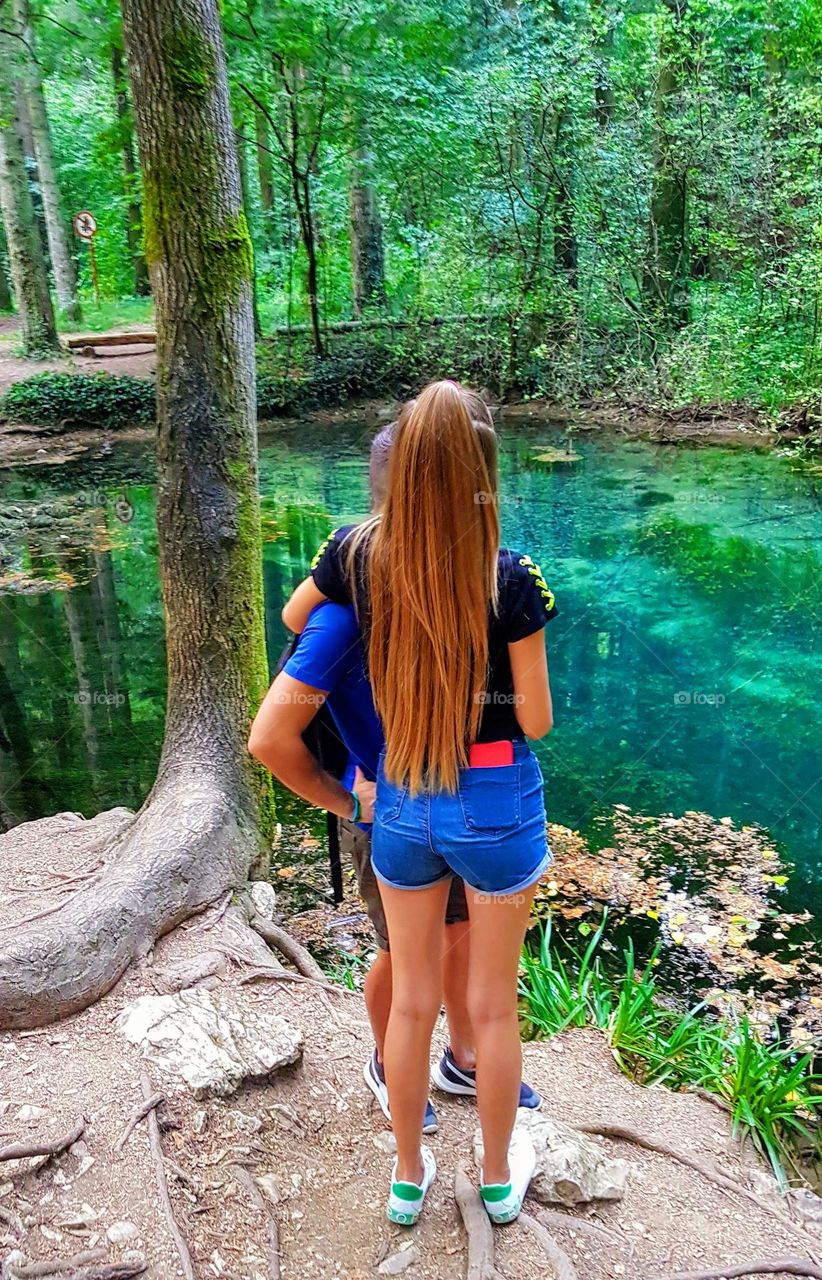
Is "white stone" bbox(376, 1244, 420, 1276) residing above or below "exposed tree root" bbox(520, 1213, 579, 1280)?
above

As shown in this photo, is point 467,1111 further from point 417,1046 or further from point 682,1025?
point 682,1025

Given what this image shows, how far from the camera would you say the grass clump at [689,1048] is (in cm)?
280

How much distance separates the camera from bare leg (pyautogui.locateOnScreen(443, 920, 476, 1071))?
200cm

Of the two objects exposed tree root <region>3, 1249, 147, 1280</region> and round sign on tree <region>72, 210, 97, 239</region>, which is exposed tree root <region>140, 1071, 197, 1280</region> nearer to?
exposed tree root <region>3, 1249, 147, 1280</region>

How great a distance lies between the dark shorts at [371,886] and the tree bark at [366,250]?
15492 mm

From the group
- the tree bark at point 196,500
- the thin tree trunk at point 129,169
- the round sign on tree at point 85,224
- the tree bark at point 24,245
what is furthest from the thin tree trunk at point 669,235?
the tree bark at point 196,500

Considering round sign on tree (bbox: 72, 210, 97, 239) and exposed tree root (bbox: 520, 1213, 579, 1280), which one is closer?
exposed tree root (bbox: 520, 1213, 579, 1280)

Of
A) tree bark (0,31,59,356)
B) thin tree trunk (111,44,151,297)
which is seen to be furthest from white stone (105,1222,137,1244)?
tree bark (0,31,59,356)

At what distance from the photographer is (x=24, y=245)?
13664mm

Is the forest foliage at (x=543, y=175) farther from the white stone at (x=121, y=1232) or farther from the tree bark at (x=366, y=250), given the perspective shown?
the white stone at (x=121, y=1232)

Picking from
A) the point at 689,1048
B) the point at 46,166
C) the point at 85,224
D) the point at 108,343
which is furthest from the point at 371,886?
the point at 85,224

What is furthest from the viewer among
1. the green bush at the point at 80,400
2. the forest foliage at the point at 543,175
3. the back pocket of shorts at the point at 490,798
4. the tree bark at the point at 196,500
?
the green bush at the point at 80,400

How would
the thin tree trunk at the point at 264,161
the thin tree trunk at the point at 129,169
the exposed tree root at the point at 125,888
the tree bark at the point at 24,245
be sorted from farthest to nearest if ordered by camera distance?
the thin tree trunk at the point at 264,161
the tree bark at the point at 24,245
the thin tree trunk at the point at 129,169
the exposed tree root at the point at 125,888

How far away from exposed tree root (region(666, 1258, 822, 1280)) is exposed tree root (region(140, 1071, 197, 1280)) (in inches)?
37.4
